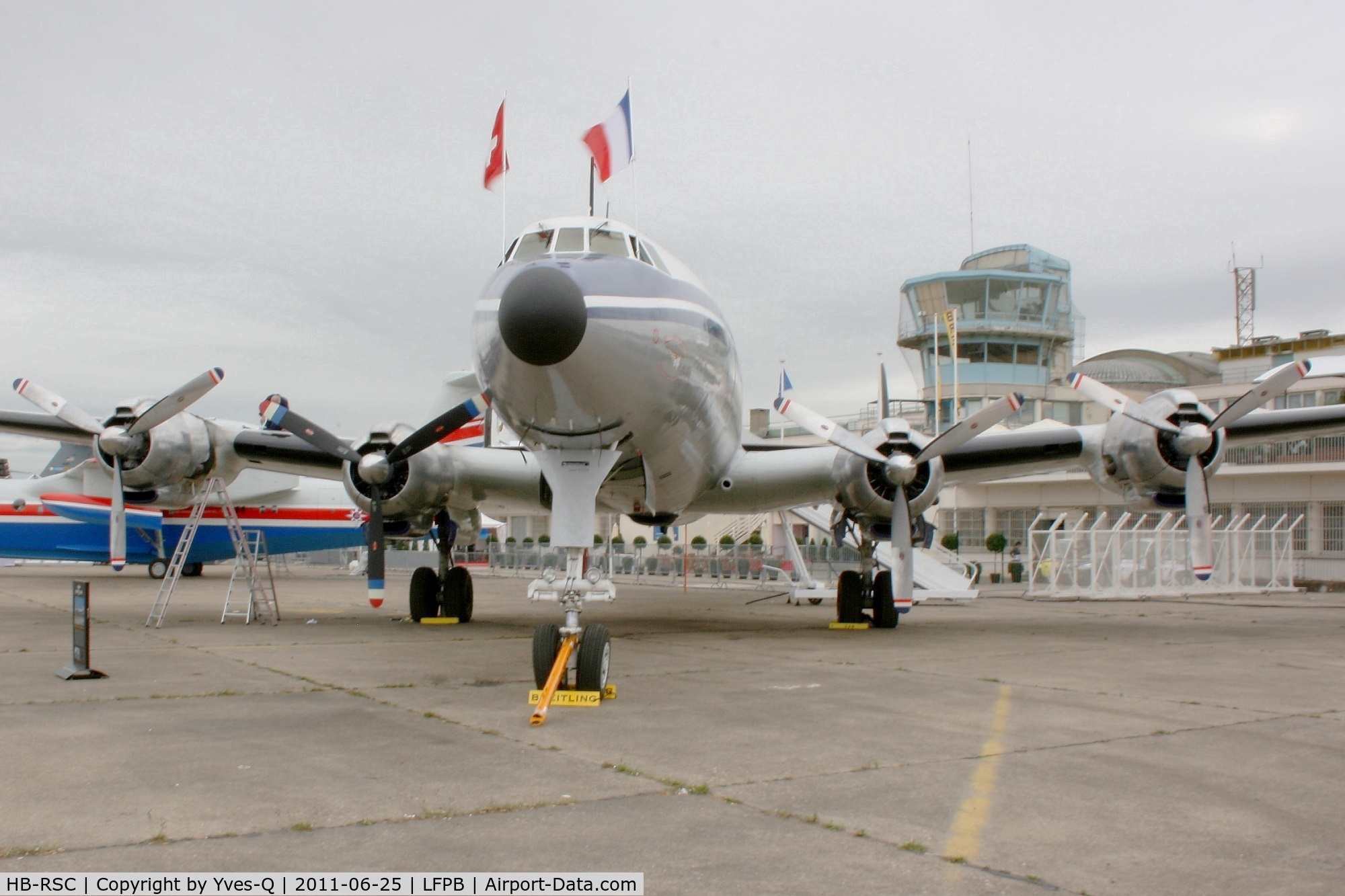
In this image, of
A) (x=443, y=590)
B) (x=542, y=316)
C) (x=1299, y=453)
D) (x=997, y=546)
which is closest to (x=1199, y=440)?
(x=542, y=316)

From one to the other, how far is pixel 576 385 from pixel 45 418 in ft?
40.0

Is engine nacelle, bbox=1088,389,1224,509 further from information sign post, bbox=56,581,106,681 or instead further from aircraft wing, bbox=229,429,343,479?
information sign post, bbox=56,581,106,681

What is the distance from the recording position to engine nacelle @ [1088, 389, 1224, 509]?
14891mm

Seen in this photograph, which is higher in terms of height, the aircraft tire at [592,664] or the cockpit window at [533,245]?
the cockpit window at [533,245]

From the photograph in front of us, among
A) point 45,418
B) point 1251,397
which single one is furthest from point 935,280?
point 45,418

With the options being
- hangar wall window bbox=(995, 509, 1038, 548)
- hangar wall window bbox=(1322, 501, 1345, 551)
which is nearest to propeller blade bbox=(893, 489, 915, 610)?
hangar wall window bbox=(1322, 501, 1345, 551)

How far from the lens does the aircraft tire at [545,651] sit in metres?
8.99

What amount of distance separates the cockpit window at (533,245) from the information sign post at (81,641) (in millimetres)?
5146

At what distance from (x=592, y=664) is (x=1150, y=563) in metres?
24.7

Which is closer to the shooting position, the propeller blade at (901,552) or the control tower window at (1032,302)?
the propeller blade at (901,552)

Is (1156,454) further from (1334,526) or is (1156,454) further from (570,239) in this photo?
(1334,526)

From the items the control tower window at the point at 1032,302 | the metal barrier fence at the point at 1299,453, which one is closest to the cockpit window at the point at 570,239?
the metal barrier fence at the point at 1299,453

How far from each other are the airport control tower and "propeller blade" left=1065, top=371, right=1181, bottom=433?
39.1 metres

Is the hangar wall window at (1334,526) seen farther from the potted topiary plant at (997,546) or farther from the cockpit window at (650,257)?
the cockpit window at (650,257)
